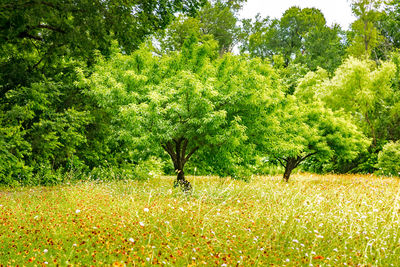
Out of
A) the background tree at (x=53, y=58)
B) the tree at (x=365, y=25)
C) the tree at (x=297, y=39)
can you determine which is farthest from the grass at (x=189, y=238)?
the tree at (x=297, y=39)

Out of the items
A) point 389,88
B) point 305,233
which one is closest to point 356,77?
point 389,88

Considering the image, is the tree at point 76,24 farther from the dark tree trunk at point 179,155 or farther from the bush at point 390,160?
the bush at point 390,160

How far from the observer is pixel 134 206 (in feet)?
22.7

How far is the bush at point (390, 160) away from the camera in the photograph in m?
19.8

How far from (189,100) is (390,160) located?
16268 mm

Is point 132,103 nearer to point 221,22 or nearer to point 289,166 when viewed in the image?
point 289,166

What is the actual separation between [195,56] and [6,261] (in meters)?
8.35

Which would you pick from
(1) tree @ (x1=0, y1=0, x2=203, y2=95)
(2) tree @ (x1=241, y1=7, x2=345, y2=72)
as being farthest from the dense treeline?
(2) tree @ (x1=241, y1=7, x2=345, y2=72)

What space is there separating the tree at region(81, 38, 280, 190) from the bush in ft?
41.0

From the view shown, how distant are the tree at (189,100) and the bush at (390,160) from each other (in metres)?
12.5

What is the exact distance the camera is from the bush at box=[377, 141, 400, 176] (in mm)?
19758

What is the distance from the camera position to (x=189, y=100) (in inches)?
357

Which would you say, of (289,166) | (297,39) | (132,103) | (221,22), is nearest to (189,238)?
(132,103)

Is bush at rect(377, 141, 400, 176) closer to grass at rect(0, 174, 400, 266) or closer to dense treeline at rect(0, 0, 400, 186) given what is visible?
dense treeline at rect(0, 0, 400, 186)
